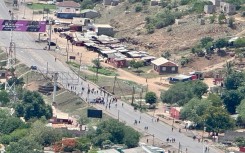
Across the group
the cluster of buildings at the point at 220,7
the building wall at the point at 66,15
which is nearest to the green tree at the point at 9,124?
the cluster of buildings at the point at 220,7

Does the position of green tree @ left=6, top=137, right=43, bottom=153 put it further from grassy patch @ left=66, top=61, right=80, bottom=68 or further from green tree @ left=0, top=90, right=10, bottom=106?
grassy patch @ left=66, top=61, right=80, bottom=68

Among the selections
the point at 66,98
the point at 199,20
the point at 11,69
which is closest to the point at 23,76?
the point at 11,69

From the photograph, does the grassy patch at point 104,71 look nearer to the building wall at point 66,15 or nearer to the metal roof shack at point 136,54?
the metal roof shack at point 136,54

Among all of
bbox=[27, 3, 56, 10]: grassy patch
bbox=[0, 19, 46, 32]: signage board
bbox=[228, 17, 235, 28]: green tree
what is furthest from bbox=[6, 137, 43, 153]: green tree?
bbox=[27, 3, 56, 10]: grassy patch

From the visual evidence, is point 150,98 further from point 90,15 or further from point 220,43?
point 90,15

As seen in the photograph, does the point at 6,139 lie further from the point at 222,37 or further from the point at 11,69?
the point at 222,37
